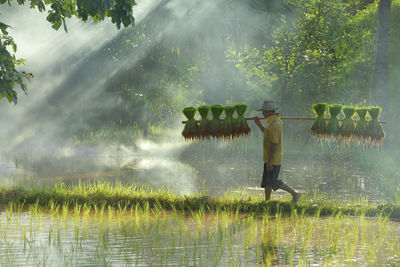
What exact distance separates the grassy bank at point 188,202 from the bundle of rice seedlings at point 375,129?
110 cm

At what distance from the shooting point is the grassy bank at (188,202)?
9.38 metres

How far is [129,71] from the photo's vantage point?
2427 cm

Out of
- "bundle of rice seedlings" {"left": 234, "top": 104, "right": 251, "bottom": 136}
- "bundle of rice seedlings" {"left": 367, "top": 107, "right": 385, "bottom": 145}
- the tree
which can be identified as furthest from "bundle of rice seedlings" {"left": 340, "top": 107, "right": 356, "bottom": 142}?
the tree

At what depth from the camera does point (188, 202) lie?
974 centimetres

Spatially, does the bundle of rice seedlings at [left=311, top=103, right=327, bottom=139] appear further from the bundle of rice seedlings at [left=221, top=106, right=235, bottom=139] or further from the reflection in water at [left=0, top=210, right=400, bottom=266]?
the reflection in water at [left=0, top=210, right=400, bottom=266]

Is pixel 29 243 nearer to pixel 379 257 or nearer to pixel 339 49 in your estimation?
pixel 379 257

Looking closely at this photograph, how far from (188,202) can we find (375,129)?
3.43m

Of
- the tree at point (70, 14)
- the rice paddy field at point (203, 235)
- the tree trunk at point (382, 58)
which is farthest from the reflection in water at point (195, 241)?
the tree trunk at point (382, 58)

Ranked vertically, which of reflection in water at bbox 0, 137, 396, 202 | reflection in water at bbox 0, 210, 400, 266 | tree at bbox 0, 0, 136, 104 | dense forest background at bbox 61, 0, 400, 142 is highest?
dense forest background at bbox 61, 0, 400, 142

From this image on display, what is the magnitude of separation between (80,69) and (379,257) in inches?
823

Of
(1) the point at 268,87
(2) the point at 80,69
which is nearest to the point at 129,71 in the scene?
(2) the point at 80,69

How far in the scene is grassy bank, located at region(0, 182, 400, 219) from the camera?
30.8 feet

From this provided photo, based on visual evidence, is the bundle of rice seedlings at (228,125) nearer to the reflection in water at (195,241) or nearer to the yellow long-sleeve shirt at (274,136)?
the yellow long-sleeve shirt at (274,136)

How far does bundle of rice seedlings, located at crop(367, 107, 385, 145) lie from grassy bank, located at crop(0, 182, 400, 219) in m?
1.10
